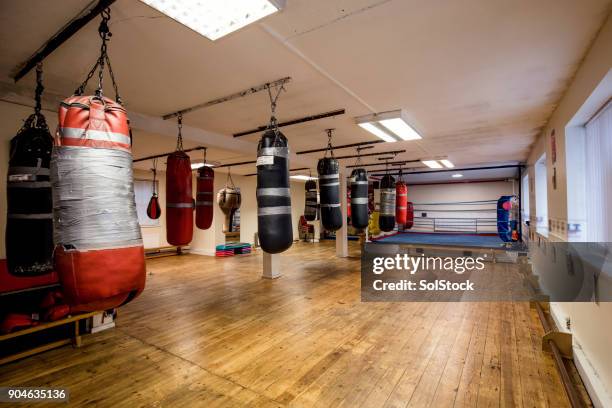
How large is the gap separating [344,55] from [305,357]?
2.66 metres

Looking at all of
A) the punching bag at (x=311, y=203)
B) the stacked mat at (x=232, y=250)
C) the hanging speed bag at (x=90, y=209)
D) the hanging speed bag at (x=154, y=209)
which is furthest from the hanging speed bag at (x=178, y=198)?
the stacked mat at (x=232, y=250)

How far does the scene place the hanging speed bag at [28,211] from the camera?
2.06 meters

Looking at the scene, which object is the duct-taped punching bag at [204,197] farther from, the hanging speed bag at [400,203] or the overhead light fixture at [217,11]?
the hanging speed bag at [400,203]

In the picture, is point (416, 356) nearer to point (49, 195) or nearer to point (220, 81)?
point (220, 81)

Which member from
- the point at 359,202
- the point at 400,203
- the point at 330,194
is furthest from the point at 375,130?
the point at 400,203

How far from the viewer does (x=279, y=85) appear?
103 inches

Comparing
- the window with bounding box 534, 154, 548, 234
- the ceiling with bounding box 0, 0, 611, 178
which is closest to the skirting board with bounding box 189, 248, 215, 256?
the ceiling with bounding box 0, 0, 611, 178

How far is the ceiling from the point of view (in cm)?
166

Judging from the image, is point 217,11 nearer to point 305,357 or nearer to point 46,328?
point 305,357

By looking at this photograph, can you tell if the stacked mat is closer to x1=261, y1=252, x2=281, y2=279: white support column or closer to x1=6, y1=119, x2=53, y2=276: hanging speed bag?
x1=261, y1=252, x2=281, y2=279: white support column

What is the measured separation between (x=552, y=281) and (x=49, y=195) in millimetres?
5661

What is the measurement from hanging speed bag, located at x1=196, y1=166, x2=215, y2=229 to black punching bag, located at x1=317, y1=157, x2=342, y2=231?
1.49 meters

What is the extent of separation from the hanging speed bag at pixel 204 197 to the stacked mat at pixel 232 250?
486 cm

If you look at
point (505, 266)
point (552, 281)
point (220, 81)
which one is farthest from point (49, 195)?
point (505, 266)
